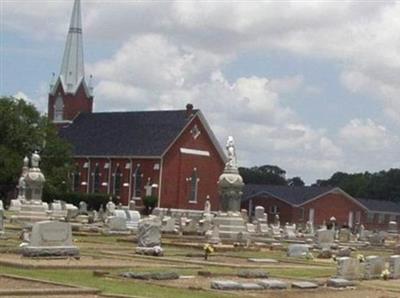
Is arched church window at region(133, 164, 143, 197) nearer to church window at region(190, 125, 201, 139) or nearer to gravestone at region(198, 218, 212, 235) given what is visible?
church window at region(190, 125, 201, 139)

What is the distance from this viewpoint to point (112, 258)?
31922 millimetres

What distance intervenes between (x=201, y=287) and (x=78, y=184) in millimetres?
96406

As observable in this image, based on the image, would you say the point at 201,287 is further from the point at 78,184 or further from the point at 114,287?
the point at 78,184

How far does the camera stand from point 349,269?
2828cm

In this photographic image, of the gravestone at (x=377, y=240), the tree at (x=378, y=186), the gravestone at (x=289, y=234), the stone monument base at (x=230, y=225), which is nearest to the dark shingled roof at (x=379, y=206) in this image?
the tree at (x=378, y=186)

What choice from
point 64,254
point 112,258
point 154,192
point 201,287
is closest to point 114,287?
point 201,287

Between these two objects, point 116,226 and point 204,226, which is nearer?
point 116,226

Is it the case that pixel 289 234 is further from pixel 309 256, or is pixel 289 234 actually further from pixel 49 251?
pixel 49 251

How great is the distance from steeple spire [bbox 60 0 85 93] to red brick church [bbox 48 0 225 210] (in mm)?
9922

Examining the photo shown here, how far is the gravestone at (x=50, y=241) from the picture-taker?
28984 millimetres

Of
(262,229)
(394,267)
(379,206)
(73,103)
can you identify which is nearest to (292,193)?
(379,206)

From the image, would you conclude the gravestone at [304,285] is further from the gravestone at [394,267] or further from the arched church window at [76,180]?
the arched church window at [76,180]

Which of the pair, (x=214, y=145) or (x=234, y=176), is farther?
(x=214, y=145)

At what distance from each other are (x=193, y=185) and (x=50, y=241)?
270 ft
